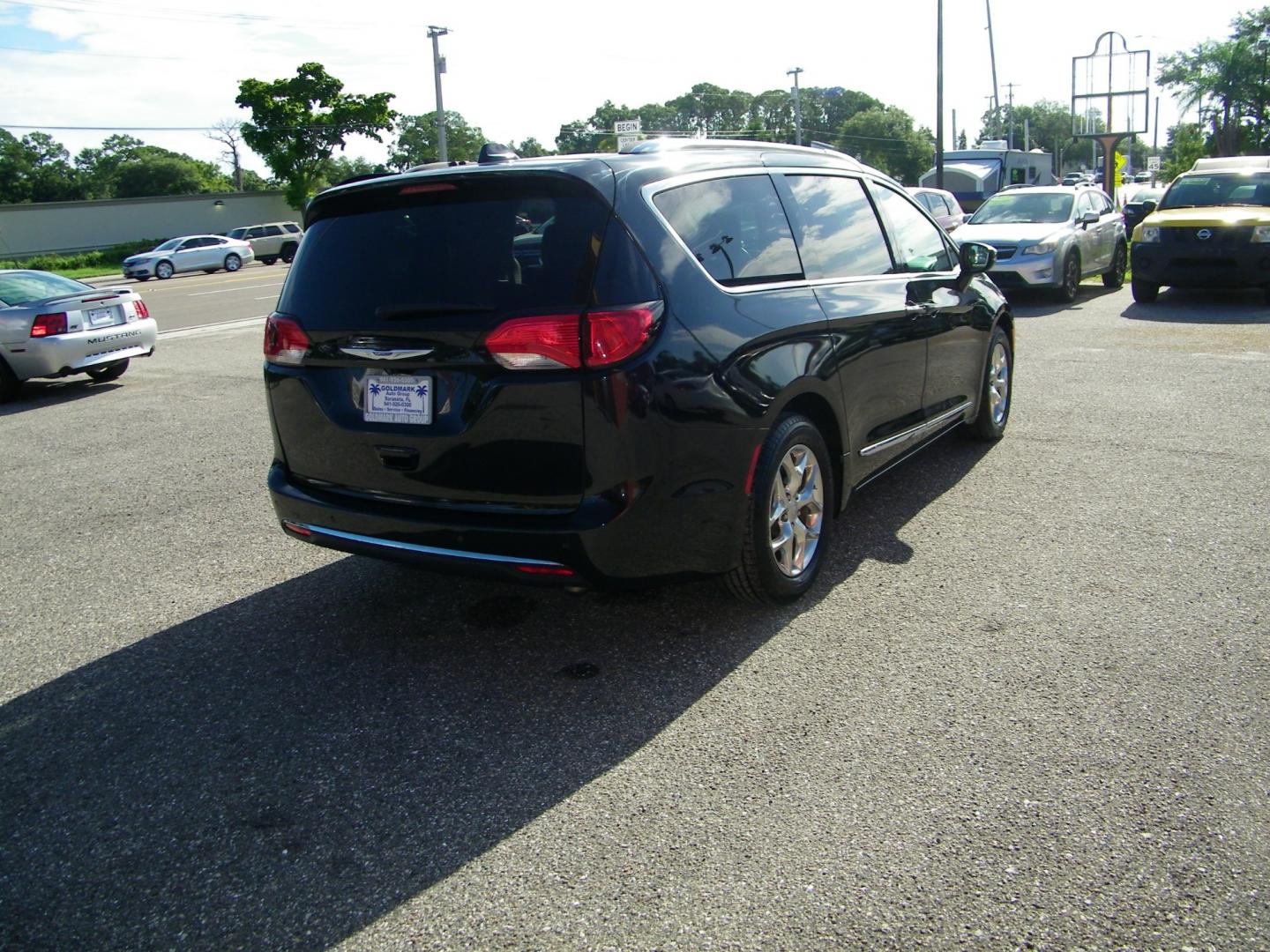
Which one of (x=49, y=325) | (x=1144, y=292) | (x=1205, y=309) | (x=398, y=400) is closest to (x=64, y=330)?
(x=49, y=325)

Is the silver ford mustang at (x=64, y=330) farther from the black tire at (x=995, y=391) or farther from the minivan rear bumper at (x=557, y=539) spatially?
the black tire at (x=995, y=391)

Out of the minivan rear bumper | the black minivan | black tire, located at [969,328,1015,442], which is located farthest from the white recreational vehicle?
the minivan rear bumper

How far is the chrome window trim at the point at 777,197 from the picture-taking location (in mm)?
3766

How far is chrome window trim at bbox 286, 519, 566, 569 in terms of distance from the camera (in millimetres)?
3529

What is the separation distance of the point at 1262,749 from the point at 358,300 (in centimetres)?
326

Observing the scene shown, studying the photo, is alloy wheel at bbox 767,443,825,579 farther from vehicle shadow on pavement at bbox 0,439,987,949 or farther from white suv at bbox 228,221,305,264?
white suv at bbox 228,221,305,264

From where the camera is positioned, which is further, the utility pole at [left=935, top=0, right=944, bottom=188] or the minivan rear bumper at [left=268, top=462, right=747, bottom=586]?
the utility pole at [left=935, top=0, right=944, bottom=188]

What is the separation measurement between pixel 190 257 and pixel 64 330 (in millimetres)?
32301

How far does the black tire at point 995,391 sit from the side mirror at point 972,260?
470 millimetres

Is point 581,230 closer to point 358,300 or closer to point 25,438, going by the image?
point 358,300

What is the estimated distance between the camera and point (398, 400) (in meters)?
3.73

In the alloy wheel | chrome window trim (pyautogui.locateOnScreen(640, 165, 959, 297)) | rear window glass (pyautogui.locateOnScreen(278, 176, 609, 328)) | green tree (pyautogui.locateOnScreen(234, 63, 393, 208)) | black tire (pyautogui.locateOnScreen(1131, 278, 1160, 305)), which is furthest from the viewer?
green tree (pyautogui.locateOnScreen(234, 63, 393, 208))

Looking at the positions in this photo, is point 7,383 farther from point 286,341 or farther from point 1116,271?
point 1116,271

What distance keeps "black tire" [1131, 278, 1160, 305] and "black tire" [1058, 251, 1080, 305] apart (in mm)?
797
